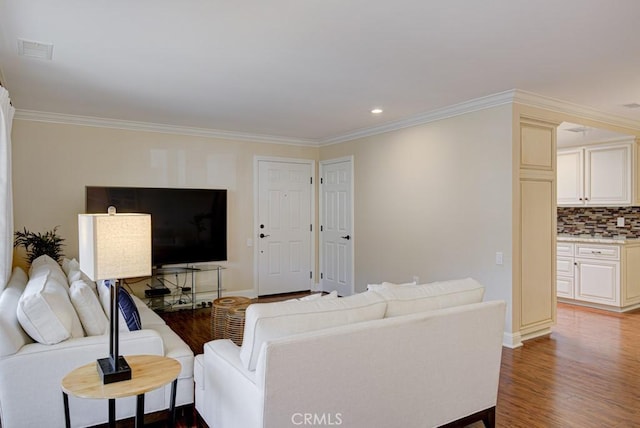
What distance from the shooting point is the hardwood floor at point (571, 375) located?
271 cm

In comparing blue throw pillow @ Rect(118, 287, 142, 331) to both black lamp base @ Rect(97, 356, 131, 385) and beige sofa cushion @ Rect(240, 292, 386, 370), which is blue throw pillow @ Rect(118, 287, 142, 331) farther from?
beige sofa cushion @ Rect(240, 292, 386, 370)

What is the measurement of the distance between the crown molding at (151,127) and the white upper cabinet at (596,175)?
3863 millimetres

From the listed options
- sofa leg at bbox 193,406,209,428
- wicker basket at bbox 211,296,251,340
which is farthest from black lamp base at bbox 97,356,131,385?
wicker basket at bbox 211,296,251,340

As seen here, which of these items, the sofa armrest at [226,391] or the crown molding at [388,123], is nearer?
the sofa armrest at [226,391]

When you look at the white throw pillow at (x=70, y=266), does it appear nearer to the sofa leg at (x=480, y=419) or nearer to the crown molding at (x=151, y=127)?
the crown molding at (x=151, y=127)

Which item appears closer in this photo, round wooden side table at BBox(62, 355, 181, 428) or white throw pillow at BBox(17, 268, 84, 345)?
round wooden side table at BBox(62, 355, 181, 428)

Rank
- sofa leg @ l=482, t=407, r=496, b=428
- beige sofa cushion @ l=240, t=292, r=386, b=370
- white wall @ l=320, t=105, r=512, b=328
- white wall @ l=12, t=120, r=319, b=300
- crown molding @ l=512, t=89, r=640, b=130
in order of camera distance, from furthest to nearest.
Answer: white wall @ l=12, t=120, r=319, b=300 → white wall @ l=320, t=105, r=512, b=328 → crown molding @ l=512, t=89, r=640, b=130 → sofa leg @ l=482, t=407, r=496, b=428 → beige sofa cushion @ l=240, t=292, r=386, b=370

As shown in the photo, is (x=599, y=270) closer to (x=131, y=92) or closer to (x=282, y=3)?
(x=282, y=3)

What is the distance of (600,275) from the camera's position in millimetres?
5523

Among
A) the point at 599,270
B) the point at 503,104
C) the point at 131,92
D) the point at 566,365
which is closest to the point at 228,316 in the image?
the point at 131,92

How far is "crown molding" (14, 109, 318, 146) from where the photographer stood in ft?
15.8

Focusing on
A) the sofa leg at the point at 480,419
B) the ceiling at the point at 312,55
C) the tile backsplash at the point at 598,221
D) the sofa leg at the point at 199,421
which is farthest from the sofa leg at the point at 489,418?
the tile backsplash at the point at 598,221

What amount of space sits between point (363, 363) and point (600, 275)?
4949 mm

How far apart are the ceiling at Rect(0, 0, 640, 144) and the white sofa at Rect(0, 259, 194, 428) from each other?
166 cm
